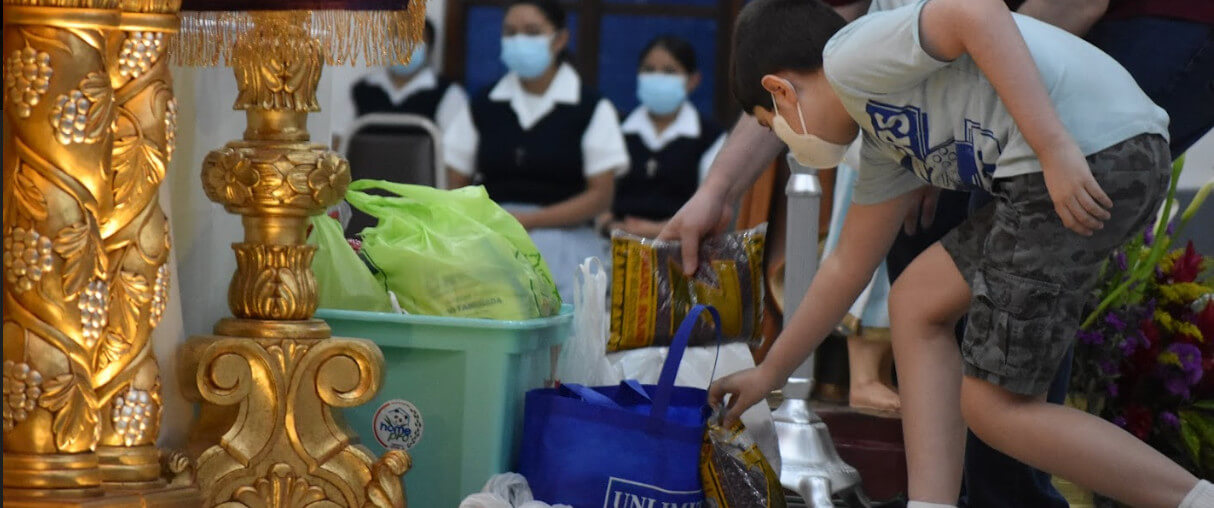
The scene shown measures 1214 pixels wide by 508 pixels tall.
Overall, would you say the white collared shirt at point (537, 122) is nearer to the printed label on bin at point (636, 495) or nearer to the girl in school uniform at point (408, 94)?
the girl in school uniform at point (408, 94)

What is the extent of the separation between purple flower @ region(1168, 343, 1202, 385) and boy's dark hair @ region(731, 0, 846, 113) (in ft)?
3.56

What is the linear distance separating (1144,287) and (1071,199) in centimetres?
121

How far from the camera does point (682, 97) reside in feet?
20.0

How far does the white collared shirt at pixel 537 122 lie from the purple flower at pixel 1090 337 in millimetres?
2573

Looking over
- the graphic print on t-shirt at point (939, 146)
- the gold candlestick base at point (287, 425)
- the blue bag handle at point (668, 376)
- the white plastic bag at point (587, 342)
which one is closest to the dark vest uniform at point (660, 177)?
the white plastic bag at point (587, 342)

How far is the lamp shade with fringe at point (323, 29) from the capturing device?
5.78ft

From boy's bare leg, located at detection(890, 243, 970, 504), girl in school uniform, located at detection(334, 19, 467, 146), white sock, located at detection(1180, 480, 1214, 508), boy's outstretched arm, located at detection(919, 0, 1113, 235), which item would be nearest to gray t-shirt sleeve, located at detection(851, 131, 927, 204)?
boy's bare leg, located at detection(890, 243, 970, 504)

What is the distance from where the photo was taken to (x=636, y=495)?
6.88 feet

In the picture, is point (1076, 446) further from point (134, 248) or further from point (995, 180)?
point (134, 248)

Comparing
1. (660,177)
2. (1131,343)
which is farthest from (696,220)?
(660,177)

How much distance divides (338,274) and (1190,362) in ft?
5.16

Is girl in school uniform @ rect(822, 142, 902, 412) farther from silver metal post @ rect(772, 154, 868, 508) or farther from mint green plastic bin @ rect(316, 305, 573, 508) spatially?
mint green plastic bin @ rect(316, 305, 573, 508)

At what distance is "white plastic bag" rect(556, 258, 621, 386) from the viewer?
251cm

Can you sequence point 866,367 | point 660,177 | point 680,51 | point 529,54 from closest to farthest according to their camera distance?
point 866,367, point 529,54, point 660,177, point 680,51
